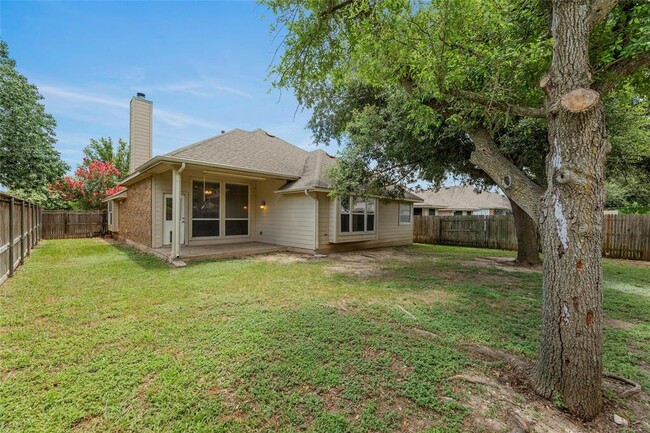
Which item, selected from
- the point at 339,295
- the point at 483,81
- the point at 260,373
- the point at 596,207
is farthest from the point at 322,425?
the point at 483,81

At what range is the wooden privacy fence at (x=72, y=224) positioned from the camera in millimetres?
14453

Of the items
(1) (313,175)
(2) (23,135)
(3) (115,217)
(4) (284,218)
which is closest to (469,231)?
(1) (313,175)

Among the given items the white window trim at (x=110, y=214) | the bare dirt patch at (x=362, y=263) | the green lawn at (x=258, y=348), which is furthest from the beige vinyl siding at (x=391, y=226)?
the white window trim at (x=110, y=214)

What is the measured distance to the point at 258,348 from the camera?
299 centimetres

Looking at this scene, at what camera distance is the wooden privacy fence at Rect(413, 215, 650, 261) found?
9078 millimetres

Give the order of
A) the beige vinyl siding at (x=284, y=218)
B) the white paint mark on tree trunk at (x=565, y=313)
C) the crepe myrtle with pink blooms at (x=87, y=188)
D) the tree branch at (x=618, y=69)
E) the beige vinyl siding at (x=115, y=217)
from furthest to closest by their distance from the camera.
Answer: the crepe myrtle with pink blooms at (x=87, y=188), the beige vinyl siding at (x=115, y=217), the beige vinyl siding at (x=284, y=218), the tree branch at (x=618, y=69), the white paint mark on tree trunk at (x=565, y=313)

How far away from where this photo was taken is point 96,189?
17984 millimetres

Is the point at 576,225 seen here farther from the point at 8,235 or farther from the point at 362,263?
the point at 8,235

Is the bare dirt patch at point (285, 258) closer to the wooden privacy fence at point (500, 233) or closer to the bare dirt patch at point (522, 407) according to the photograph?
the bare dirt patch at point (522, 407)

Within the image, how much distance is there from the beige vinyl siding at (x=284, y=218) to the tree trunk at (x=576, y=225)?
770 cm

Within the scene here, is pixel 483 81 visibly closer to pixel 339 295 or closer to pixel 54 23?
pixel 339 295

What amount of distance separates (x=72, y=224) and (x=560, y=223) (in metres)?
20.4

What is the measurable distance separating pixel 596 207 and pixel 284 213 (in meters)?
9.30

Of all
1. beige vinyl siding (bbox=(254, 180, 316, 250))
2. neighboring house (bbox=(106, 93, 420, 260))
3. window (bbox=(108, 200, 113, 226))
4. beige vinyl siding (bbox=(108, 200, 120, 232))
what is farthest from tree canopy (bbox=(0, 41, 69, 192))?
beige vinyl siding (bbox=(254, 180, 316, 250))
